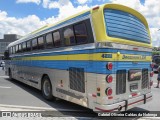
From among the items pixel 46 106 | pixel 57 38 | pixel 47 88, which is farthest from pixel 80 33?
pixel 47 88

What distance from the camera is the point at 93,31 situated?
22.0 feet

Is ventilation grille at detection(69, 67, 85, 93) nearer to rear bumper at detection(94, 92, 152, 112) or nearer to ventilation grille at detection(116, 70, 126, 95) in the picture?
rear bumper at detection(94, 92, 152, 112)

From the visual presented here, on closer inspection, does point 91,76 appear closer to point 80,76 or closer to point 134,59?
point 80,76

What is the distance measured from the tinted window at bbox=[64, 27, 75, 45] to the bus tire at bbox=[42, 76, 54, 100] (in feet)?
7.29

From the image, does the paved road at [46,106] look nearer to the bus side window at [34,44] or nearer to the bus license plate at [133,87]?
the bus license plate at [133,87]

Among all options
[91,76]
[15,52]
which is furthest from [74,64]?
[15,52]

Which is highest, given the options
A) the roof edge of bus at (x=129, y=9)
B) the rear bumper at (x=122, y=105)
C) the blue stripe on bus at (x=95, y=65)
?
the roof edge of bus at (x=129, y=9)

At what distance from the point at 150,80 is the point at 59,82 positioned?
3.11 metres

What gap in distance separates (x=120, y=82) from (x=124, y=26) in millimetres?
1691

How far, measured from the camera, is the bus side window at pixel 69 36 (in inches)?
305

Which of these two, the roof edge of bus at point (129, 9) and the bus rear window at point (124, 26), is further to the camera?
the roof edge of bus at point (129, 9)

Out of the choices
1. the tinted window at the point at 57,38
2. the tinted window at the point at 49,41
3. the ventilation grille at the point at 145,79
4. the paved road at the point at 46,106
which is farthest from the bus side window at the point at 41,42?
the ventilation grille at the point at 145,79

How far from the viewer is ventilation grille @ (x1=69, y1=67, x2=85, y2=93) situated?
7.14m

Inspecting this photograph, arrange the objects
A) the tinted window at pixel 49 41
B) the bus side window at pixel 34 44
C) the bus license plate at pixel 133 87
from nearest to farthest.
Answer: the bus license plate at pixel 133 87
the tinted window at pixel 49 41
the bus side window at pixel 34 44
